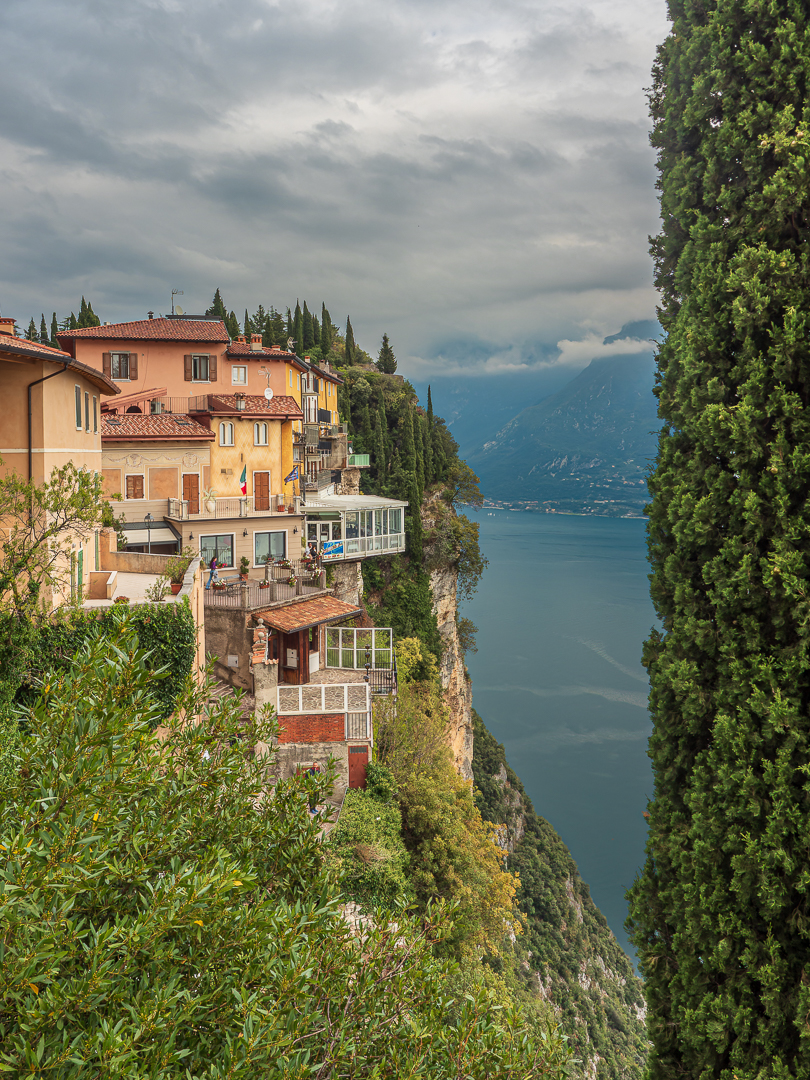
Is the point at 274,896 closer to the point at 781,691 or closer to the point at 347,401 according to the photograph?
the point at 781,691

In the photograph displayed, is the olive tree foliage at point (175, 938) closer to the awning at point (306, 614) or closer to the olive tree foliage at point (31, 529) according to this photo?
the olive tree foliage at point (31, 529)

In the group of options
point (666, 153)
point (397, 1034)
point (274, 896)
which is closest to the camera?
point (397, 1034)

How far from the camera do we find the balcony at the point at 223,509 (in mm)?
25766

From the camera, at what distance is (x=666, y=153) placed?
25.1 ft

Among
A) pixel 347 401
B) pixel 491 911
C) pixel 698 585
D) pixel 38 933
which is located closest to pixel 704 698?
pixel 698 585

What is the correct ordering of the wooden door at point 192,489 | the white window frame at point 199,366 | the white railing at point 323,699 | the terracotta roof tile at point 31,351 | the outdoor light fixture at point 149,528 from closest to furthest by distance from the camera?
the terracotta roof tile at point 31,351 → the white railing at point 323,699 → the outdoor light fixture at point 149,528 → the wooden door at point 192,489 → the white window frame at point 199,366

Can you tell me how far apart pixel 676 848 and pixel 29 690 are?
398 inches

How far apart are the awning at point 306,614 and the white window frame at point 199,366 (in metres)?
13.9

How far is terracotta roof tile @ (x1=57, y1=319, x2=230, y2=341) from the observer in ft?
97.3

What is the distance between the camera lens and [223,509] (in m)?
27.1

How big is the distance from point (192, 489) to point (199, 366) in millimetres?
7994

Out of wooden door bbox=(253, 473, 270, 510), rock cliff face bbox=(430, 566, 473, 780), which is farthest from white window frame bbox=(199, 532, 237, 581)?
rock cliff face bbox=(430, 566, 473, 780)

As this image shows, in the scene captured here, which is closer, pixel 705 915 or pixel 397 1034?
pixel 397 1034

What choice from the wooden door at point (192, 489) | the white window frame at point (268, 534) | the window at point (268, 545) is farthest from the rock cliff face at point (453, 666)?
the wooden door at point (192, 489)
